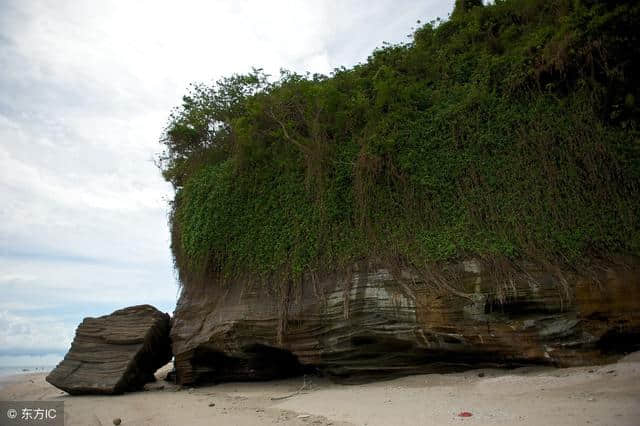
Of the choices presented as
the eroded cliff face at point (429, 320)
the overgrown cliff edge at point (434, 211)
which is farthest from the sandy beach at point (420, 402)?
the overgrown cliff edge at point (434, 211)

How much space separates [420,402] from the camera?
6.35 meters

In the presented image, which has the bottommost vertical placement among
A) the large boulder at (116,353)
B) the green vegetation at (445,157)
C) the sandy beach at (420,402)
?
the sandy beach at (420,402)

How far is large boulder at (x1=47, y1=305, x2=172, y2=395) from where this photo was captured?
34.7 ft

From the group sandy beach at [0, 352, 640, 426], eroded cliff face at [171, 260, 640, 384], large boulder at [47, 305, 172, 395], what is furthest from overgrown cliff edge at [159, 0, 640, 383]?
large boulder at [47, 305, 172, 395]

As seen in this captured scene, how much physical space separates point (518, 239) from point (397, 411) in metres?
3.85

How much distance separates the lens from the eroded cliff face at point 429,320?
23.2 ft

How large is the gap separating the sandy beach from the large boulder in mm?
693

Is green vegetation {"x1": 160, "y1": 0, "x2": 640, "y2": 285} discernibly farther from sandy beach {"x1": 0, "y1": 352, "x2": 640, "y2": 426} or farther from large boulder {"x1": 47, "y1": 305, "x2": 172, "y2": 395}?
sandy beach {"x1": 0, "y1": 352, "x2": 640, "y2": 426}

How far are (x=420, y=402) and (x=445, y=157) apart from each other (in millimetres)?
5085

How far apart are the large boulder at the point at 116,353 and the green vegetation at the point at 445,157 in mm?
1714

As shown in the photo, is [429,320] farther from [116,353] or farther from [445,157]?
[116,353]

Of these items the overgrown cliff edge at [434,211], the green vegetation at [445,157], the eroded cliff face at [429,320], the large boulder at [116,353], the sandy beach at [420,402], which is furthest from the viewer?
the large boulder at [116,353]

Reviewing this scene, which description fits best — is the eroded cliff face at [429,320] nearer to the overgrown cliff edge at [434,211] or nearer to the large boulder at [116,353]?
the overgrown cliff edge at [434,211]

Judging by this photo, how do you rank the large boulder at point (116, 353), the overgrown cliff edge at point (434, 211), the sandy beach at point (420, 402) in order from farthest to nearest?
the large boulder at point (116, 353) → the overgrown cliff edge at point (434, 211) → the sandy beach at point (420, 402)
